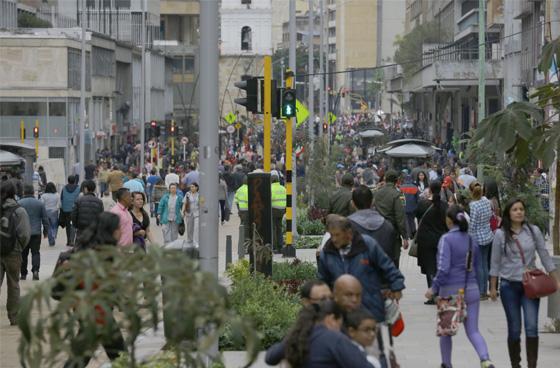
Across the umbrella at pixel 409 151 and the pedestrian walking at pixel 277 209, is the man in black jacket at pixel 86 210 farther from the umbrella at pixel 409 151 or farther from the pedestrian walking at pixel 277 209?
the umbrella at pixel 409 151

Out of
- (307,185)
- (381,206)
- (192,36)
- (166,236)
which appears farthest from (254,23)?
(381,206)

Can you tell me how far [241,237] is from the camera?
26.2m

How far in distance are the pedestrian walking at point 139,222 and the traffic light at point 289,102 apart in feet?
22.9

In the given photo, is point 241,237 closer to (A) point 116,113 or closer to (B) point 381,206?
(B) point 381,206

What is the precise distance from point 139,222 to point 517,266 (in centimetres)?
627

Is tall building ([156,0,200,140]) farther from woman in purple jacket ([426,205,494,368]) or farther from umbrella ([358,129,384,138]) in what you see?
woman in purple jacket ([426,205,494,368])

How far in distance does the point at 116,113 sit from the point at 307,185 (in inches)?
2409

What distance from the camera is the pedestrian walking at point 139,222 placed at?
17.4 metres

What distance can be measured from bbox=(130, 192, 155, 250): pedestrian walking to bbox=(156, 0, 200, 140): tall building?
117 m

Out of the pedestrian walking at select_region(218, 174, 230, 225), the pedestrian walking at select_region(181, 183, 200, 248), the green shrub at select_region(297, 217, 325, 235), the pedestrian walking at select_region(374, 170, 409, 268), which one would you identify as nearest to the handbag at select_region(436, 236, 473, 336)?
the pedestrian walking at select_region(374, 170, 409, 268)

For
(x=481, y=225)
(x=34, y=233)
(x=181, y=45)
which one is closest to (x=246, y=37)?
(x=181, y=45)

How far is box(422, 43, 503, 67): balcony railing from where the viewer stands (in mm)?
69875

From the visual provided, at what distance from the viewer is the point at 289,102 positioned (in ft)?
88.3

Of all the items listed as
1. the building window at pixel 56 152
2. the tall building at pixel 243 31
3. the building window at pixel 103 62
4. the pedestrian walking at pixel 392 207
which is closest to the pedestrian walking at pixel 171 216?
the pedestrian walking at pixel 392 207
